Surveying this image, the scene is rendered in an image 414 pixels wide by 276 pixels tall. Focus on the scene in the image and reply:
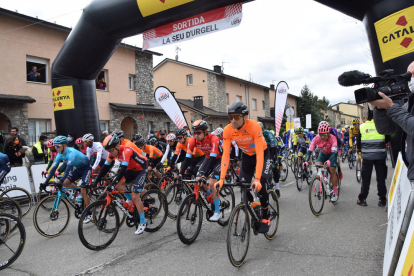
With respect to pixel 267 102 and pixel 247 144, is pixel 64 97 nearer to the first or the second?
pixel 247 144

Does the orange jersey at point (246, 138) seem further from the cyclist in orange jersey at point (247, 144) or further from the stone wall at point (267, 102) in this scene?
→ the stone wall at point (267, 102)

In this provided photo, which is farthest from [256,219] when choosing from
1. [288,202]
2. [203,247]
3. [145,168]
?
[288,202]

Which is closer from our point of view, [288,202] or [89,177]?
[89,177]

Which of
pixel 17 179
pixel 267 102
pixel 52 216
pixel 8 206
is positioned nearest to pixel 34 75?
pixel 17 179

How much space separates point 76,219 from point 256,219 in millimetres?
4708

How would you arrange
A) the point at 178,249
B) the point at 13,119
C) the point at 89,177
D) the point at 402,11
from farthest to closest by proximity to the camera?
the point at 13,119 → the point at 89,177 → the point at 402,11 → the point at 178,249

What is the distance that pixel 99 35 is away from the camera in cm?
870

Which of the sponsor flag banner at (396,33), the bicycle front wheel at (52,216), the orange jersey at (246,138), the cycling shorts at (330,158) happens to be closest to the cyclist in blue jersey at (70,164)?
the bicycle front wheel at (52,216)

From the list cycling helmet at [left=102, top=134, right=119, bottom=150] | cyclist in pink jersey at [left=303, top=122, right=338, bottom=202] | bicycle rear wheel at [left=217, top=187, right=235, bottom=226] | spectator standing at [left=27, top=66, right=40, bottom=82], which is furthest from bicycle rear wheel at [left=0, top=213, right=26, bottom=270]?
spectator standing at [left=27, top=66, right=40, bottom=82]

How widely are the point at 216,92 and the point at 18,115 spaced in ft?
A: 74.7

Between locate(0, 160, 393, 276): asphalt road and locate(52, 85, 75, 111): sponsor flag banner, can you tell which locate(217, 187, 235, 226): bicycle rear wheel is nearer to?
locate(0, 160, 393, 276): asphalt road

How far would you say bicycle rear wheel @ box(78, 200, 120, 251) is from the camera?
478cm

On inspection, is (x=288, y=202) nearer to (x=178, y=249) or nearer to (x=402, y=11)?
(x=178, y=249)

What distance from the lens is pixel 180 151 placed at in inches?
302
